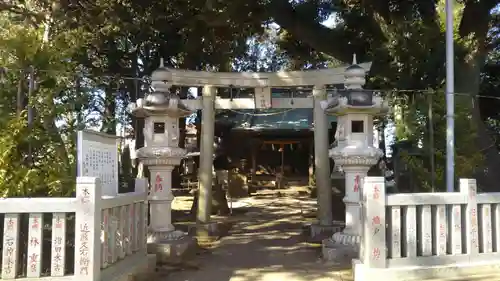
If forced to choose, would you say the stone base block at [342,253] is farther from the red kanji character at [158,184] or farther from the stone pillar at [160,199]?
the red kanji character at [158,184]

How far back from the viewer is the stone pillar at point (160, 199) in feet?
27.0

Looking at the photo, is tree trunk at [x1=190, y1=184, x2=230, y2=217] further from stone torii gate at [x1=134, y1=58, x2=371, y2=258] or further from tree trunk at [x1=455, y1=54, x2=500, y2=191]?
tree trunk at [x1=455, y1=54, x2=500, y2=191]

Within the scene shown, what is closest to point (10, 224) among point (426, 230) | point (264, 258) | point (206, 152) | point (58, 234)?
point (58, 234)

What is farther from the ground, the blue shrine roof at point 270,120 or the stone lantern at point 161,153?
the blue shrine roof at point 270,120

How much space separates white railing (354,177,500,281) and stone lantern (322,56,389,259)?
→ 1.53 m

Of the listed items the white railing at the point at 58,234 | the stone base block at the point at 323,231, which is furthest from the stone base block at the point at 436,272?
the stone base block at the point at 323,231

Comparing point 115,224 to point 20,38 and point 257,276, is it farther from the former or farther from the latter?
point 20,38

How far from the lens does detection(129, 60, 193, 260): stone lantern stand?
8.10 m

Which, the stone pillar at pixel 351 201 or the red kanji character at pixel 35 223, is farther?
the stone pillar at pixel 351 201

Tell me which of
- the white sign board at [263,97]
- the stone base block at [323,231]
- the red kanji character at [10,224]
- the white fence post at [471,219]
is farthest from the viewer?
the white sign board at [263,97]

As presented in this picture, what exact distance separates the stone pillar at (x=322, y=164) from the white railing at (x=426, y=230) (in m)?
3.32

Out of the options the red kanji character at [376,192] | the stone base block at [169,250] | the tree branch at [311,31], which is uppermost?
the tree branch at [311,31]

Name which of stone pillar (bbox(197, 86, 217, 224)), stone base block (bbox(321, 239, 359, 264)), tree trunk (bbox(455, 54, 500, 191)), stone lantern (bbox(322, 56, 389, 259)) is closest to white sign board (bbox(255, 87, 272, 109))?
stone pillar (bbox(197, 86, 217, 224))

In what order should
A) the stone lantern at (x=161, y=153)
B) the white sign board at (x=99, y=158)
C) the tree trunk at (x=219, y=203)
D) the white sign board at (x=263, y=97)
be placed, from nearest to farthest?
the white sign board at (x=99, y=158), the stone lantern at (x=161, y=153), the white sign board at (x=263, y=97), the tree trunk at (x=219, y=203)
